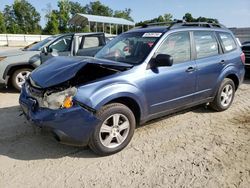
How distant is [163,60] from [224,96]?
2.33 meters

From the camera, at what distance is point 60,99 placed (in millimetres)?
3402

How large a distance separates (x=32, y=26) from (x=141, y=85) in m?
76.0

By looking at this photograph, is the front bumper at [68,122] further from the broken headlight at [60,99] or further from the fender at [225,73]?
the fender at [225,73]

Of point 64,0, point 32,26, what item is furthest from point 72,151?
point 32,26

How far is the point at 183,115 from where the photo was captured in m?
5.42

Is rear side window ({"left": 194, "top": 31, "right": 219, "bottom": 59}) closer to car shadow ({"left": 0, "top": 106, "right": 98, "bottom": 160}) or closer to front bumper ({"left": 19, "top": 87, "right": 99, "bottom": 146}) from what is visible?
front bumper ({"left": 19, "top": 87, "right": 99, "bottom": 146})

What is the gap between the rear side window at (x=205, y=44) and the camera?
4.90 m

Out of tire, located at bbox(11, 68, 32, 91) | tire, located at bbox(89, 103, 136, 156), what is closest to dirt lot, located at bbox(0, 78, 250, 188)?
tire, located at bbox(89, 103, 136, 156)

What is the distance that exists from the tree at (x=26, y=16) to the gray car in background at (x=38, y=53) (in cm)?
6562

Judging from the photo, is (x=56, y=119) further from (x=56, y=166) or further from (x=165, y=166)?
(x=165, y=166)

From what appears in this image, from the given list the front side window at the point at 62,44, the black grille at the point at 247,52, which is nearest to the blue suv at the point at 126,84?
the front side window at the point at 62,44

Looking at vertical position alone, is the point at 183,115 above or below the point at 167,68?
below

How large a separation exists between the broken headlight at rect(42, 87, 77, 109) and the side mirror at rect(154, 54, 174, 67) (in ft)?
4.48

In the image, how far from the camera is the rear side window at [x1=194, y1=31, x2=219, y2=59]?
490 cm
